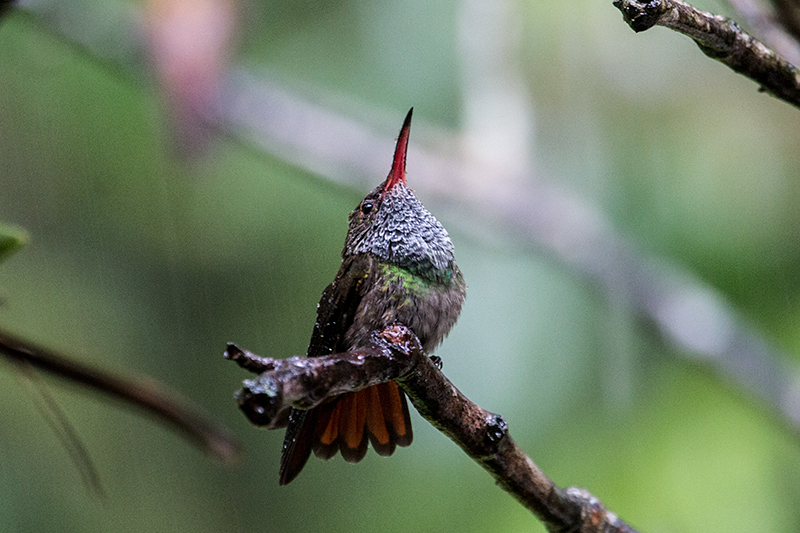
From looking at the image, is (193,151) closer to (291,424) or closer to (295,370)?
(291,424)

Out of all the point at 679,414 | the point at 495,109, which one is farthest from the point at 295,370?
the point at 679,414

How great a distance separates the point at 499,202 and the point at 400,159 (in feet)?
10.2

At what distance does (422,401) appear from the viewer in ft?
3.71

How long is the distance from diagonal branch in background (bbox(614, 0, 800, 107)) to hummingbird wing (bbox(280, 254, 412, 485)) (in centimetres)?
67

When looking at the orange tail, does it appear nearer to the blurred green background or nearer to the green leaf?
the green leaf

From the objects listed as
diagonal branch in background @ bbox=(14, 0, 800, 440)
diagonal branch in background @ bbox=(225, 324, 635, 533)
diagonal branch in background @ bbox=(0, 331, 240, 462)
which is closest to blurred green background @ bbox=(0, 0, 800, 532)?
diagonal branch in background @ bbox=(14, 0, 800, 440)

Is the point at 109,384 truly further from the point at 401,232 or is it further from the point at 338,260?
the point at 338,260

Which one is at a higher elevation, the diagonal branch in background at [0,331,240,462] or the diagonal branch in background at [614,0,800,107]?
the diagonal branch in background at [614,0,800,107]

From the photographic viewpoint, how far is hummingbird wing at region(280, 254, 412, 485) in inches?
54.6

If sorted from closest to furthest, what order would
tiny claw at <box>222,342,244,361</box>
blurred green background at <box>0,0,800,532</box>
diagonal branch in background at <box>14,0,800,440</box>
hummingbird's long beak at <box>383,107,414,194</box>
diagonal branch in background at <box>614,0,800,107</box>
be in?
tiny claw at <box>222,342,244,361</box> → diagonal branch in background at <box>614,0,800,107</box> → hummingbird's long beak at <box>383,107,414,194</box> → diagonal branch in background at <box>14,0,800,440</box> → blurred green background at <box>0,0,800,532</box>

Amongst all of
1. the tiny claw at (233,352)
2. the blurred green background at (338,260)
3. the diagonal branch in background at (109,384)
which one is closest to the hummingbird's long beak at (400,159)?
the tiny claw at (233,352)

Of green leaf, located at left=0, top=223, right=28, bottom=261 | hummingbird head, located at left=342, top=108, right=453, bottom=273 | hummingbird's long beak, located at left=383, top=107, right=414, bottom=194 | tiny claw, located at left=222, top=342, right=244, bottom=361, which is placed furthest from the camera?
hummingbird head, located at left=342, top=108, right=453, bottom=273

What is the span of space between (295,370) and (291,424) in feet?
1.69

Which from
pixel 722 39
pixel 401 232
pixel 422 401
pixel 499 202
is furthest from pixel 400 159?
pixel 499 202
